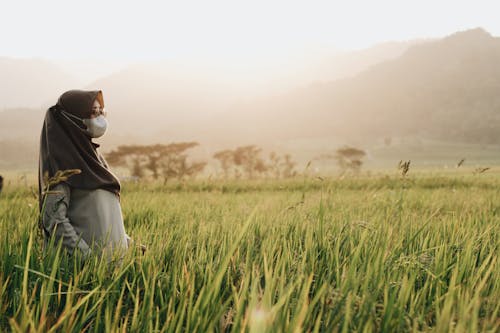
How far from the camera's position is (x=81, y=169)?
226 cm

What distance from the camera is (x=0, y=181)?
316 inches

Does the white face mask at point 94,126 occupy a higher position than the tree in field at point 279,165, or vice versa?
the white face mask at point 94,126

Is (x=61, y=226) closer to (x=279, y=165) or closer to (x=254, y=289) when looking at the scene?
(x=254, y=289)

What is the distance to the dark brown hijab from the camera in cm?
224

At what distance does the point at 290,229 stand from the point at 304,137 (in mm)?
97627

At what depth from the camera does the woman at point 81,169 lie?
2232 millimetres

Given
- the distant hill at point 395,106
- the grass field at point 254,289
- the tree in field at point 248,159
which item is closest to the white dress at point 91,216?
the grass field at point 254,289

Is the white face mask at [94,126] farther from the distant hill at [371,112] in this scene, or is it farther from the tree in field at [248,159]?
the distant hill at [371,112]

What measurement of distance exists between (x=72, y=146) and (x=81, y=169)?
0.15 m

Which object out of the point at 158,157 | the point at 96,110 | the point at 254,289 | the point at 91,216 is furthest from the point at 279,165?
the point at 254,289

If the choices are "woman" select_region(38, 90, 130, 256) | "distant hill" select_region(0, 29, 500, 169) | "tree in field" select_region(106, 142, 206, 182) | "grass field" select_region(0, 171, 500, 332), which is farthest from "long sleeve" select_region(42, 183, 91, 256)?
"distant hill" select_region(0, 29, 500, 169)

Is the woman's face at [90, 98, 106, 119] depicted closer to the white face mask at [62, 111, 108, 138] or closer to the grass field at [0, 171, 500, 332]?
the white face mask at [62, 111, 108, 138]

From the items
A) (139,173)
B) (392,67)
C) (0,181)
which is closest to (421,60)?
(392,67)

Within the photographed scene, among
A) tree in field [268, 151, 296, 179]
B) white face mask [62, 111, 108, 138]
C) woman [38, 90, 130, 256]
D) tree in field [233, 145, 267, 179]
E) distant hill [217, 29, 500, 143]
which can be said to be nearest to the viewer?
woman [38, 90, 130, 256]
